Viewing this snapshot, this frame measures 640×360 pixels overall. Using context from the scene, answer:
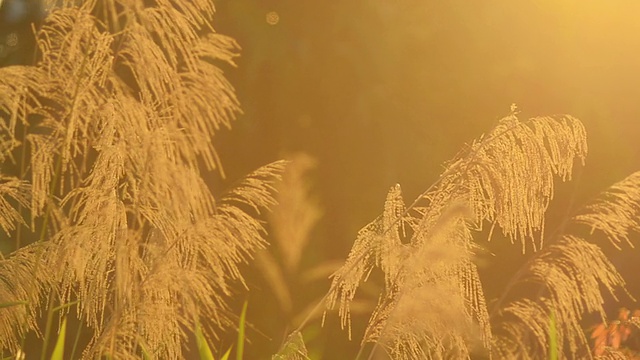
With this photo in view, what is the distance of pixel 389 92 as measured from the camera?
18.9ft

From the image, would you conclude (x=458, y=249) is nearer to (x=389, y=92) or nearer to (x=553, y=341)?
(x=553, y=341)

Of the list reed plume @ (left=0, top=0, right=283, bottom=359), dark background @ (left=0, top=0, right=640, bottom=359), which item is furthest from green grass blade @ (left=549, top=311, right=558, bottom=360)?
dark background @ (left=0, top=0, right=640, bottom=359)

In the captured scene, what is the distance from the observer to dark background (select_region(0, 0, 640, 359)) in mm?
5488

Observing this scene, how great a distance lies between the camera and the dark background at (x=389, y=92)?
5.49 meters

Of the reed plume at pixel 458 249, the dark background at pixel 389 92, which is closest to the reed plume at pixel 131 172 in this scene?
the reed plume at pixel 458 249

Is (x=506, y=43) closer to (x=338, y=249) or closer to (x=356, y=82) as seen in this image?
(x=356, y=82)

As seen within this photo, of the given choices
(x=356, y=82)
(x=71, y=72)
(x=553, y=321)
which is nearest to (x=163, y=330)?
(x=71, y=72)

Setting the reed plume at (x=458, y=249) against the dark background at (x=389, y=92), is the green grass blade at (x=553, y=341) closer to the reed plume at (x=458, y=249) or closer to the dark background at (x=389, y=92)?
the reed plume at (x=458, y=249)

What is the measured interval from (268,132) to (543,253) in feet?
9.61

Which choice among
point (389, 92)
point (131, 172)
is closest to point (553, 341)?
point (131, 172)

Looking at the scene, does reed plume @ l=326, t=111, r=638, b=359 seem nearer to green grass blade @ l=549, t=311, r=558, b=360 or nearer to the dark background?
green grass blade @ l=549, t=311, r=558, b=360

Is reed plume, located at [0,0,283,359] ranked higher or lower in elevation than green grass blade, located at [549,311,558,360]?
higher

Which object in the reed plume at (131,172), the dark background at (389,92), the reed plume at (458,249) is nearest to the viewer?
the reed plume at (131,172)

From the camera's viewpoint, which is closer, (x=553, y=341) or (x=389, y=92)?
(x=553, y=341)
